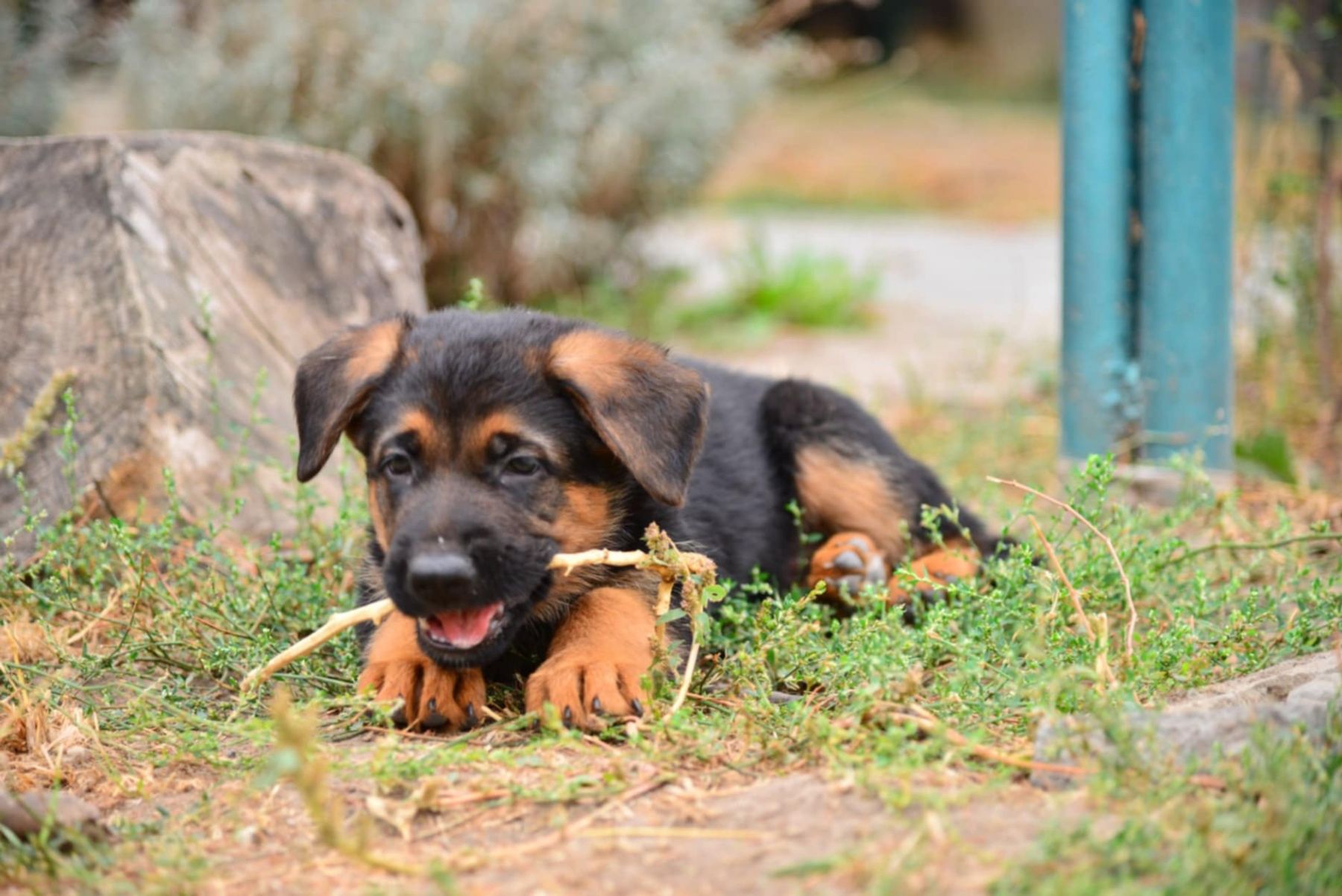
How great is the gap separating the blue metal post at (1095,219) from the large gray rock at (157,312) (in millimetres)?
2611

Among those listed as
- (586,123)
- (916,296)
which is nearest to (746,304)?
(586,123)

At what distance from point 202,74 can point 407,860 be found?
6.21 meters

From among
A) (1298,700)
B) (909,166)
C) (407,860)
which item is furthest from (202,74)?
(909,166)

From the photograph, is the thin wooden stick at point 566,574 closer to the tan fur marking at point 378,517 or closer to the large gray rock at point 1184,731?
the tan fur marking at point 378,517

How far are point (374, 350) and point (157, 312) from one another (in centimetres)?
144

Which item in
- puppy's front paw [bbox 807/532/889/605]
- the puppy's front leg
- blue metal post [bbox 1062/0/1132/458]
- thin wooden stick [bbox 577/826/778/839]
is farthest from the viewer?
blue metal post [bbox 1062/0/1132/458]

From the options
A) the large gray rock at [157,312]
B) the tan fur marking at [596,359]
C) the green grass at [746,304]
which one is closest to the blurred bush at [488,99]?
the green grass at [746,304]

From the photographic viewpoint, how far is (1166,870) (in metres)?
2.16

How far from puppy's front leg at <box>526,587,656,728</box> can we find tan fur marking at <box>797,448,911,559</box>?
1.21m

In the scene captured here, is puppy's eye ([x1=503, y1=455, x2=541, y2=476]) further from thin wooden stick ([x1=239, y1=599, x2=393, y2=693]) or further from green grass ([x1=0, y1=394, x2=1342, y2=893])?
green grass ([x1=0, y1=394, x2=1342, y2=893])

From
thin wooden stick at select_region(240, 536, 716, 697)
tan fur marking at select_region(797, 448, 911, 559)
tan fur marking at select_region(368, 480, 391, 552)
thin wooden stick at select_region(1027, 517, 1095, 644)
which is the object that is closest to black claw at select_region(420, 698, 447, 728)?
thin wooden stick at select_region(240, 536, 716, 697)

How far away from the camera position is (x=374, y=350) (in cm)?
347

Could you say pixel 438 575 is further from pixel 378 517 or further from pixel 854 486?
pixel 854 486

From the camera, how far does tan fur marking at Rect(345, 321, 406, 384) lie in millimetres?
3420
